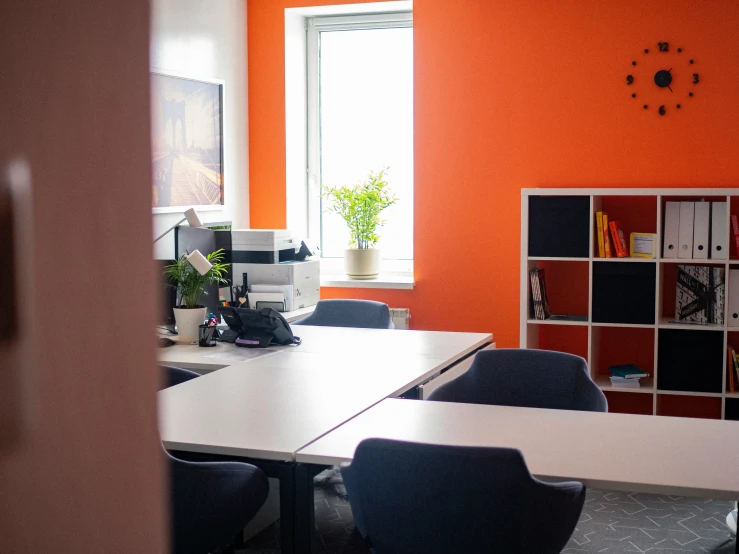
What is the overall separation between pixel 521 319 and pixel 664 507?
1.54 metres

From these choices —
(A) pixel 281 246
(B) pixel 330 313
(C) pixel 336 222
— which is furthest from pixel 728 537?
(C) pixel 336 222

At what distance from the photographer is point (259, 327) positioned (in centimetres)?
413

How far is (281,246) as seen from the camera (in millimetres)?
5258

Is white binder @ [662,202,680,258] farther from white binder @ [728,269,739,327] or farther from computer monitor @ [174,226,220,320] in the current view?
computer monitor @ [174,226,220,320]

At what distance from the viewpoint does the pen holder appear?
4.15 meters

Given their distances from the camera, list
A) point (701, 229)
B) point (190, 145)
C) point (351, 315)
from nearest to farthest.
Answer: point (351, 315), point (701, 229), point (190, 145)

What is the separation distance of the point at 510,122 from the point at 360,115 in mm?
1268

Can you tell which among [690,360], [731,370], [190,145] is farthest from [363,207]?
[731,370]

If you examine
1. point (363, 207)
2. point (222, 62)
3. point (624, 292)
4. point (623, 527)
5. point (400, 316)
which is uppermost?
point (222, 62)

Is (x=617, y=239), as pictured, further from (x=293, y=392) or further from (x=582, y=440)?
(x=582, y=440)

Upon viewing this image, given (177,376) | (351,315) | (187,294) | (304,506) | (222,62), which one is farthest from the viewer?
(222,62)

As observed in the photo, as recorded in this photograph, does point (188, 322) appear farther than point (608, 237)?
No

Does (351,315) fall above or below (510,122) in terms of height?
below

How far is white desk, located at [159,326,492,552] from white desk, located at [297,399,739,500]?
105 mm
